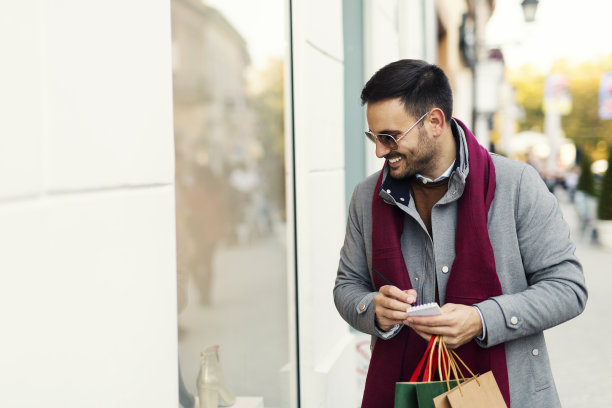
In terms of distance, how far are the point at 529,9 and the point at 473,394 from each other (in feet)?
41.0

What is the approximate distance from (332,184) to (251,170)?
49.1 ft

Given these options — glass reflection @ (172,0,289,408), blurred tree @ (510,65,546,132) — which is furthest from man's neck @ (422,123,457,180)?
blurred tree @ (510,65,546,132)

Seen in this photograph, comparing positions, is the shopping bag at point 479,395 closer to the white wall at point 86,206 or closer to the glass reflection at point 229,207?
the white wall at point 86,206

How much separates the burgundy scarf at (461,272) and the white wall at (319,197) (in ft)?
4.79

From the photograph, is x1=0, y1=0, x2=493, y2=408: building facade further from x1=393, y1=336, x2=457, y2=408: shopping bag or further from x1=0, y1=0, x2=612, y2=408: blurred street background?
x1=393, y1=336, x2=457, y2=408: shopping bag

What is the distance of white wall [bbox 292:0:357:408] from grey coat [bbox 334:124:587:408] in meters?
1.55

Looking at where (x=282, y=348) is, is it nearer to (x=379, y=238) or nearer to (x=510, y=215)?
(x=379, y=238)

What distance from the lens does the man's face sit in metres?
2.56

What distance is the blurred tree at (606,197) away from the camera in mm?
14320

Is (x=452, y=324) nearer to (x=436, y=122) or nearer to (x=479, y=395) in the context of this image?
(x=479, y=395)

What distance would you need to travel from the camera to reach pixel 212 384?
334 centimetres

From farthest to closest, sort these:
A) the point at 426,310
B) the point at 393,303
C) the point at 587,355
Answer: the point at 587,355, the point at 393,303, the point at 426,310

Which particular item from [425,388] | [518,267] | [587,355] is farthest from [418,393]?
[587,355]

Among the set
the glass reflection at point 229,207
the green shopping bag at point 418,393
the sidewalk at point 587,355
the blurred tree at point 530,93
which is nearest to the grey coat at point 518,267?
the green shopping bag at point 418,393
